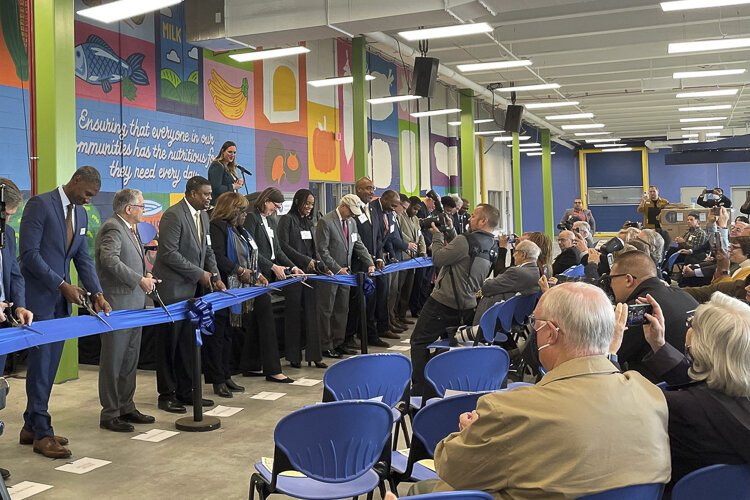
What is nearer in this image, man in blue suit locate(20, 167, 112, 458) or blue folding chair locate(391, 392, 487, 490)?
blue folding chair locate(391, 392, 487, 490)

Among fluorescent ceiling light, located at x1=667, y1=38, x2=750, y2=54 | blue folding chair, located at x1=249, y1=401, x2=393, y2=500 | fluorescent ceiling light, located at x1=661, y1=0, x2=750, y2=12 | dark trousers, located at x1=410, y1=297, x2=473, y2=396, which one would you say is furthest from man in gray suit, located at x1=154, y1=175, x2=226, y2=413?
fluorescent ceiling light, located at x1=667, y1=38, x2=750, y2=54

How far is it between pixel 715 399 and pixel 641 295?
1443 mm

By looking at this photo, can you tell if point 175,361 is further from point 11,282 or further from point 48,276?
point 11,282

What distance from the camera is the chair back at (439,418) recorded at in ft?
8.30

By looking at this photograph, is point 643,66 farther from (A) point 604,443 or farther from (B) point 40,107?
(A) point 604,443

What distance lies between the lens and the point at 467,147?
15664mm

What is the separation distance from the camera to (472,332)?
16.7 ft

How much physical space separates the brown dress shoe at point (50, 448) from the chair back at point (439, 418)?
2.40 metres

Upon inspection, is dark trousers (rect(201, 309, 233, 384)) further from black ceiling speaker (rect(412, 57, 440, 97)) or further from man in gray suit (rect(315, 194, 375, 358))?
black ceiling speaker (rect(412, 57, 440, 97))

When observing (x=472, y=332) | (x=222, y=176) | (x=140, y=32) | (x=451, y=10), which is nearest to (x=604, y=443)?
(x=472, y=332)

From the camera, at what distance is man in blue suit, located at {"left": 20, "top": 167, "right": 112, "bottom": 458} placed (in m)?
3.98

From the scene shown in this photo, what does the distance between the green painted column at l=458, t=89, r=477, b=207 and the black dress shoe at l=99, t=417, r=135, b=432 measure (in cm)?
1183

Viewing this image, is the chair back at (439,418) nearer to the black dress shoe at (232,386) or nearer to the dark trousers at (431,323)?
the dark trousers at (431,323)

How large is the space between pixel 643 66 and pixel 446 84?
177 inches
